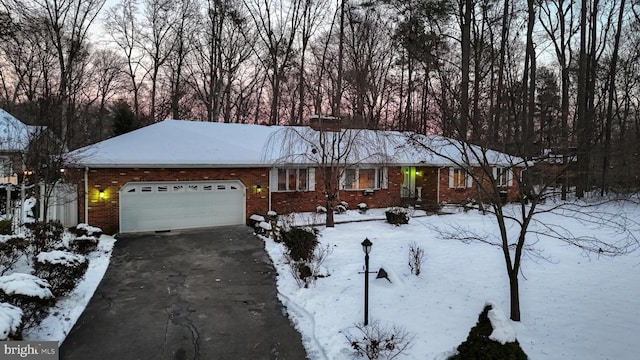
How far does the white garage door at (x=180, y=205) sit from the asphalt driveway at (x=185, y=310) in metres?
2.10

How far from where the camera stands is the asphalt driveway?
536 centimetres

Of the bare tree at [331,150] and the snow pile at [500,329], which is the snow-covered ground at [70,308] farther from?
the bare tree at [331,150]

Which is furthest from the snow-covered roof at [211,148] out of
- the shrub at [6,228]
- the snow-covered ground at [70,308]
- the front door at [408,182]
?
the snow-covered ground at [70,308]

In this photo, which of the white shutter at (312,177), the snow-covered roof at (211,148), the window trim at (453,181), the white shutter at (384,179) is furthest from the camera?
the window trim at (453,181)

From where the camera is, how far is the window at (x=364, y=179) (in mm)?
17578

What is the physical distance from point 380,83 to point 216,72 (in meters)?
11.5

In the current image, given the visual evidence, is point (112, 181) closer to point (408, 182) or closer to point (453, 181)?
point (408, 182)

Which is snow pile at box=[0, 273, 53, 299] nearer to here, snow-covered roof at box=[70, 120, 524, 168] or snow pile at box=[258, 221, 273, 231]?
snow-covered roof at box=[70, 120, 524, 168]

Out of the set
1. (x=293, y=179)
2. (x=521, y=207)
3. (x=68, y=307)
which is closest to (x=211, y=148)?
(x=293, y=179)

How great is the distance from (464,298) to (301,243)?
378 centimetres

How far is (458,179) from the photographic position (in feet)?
65.6

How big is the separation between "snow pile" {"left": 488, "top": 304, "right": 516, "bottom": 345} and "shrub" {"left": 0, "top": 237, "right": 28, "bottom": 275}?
920cm

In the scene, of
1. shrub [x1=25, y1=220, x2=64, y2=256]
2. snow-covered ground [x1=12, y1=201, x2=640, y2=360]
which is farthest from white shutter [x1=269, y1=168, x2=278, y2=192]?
shrub [x1=25, y1=220, x2=64, y2=256]

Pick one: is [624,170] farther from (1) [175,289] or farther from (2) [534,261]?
(1) [175,289]
